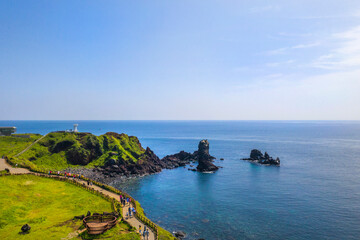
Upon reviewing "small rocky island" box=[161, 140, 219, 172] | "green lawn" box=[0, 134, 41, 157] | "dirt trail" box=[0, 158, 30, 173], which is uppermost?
"green lawn" box=[0, 134, 41, 157]

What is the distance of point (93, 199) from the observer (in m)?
48.7

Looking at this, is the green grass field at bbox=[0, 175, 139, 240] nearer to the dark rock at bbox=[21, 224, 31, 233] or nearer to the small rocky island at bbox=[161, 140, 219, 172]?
the dark rock at bbox=[21, 224, 31, 233]

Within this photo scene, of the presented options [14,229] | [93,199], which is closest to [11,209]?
[14,229]

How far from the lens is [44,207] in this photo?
142ft

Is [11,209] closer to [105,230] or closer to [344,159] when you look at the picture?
[105,230]

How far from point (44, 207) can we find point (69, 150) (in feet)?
183

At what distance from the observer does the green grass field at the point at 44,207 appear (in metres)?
33.9

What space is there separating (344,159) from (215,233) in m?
119

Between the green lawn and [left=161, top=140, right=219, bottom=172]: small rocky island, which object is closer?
the green lawn

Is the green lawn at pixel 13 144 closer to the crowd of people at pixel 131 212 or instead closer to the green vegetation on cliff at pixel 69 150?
the green vegetation on cliff at pixel 69 150

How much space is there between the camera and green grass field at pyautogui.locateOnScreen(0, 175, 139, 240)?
33875 millimetres

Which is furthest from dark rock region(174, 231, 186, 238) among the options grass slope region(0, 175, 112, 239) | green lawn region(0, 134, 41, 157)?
green lawn region(0, 134, 41, 157)

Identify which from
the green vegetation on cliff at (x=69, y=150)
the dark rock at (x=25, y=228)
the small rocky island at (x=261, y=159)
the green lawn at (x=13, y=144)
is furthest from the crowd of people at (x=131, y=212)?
the small rocky island at (x=261, y=159)

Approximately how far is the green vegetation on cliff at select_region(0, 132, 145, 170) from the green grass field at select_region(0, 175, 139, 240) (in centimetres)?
3287
